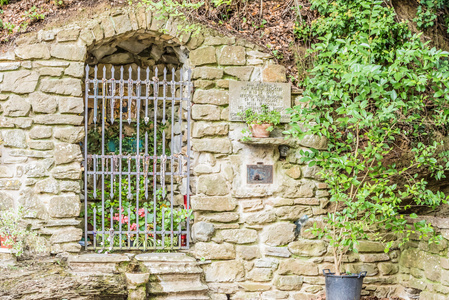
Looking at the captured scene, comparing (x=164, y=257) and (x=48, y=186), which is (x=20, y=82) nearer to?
(x=48, y=186)

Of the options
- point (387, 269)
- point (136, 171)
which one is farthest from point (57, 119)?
point (387, 269)

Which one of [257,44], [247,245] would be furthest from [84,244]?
[257,44]

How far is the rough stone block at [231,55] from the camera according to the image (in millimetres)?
4570

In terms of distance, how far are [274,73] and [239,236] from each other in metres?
1.60

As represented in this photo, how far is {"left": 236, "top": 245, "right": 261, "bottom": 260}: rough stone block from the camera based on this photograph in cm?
446

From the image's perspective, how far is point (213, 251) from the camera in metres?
4.42

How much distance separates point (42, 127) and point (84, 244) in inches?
45.5

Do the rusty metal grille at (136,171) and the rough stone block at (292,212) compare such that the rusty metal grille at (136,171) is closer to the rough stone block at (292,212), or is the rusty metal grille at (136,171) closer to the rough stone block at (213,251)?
the rough stone block at (213,251)

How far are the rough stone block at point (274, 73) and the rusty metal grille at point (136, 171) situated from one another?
748 millimetres

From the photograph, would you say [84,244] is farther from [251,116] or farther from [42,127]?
[251,116]

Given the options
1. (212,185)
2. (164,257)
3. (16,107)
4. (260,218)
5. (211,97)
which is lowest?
(164,257)

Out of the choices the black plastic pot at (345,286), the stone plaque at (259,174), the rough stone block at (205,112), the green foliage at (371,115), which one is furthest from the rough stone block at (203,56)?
the black plastic pot at (345,286)

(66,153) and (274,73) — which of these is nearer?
(66,153)

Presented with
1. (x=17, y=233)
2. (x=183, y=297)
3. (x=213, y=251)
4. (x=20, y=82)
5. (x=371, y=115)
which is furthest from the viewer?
(x=213, y=251)
